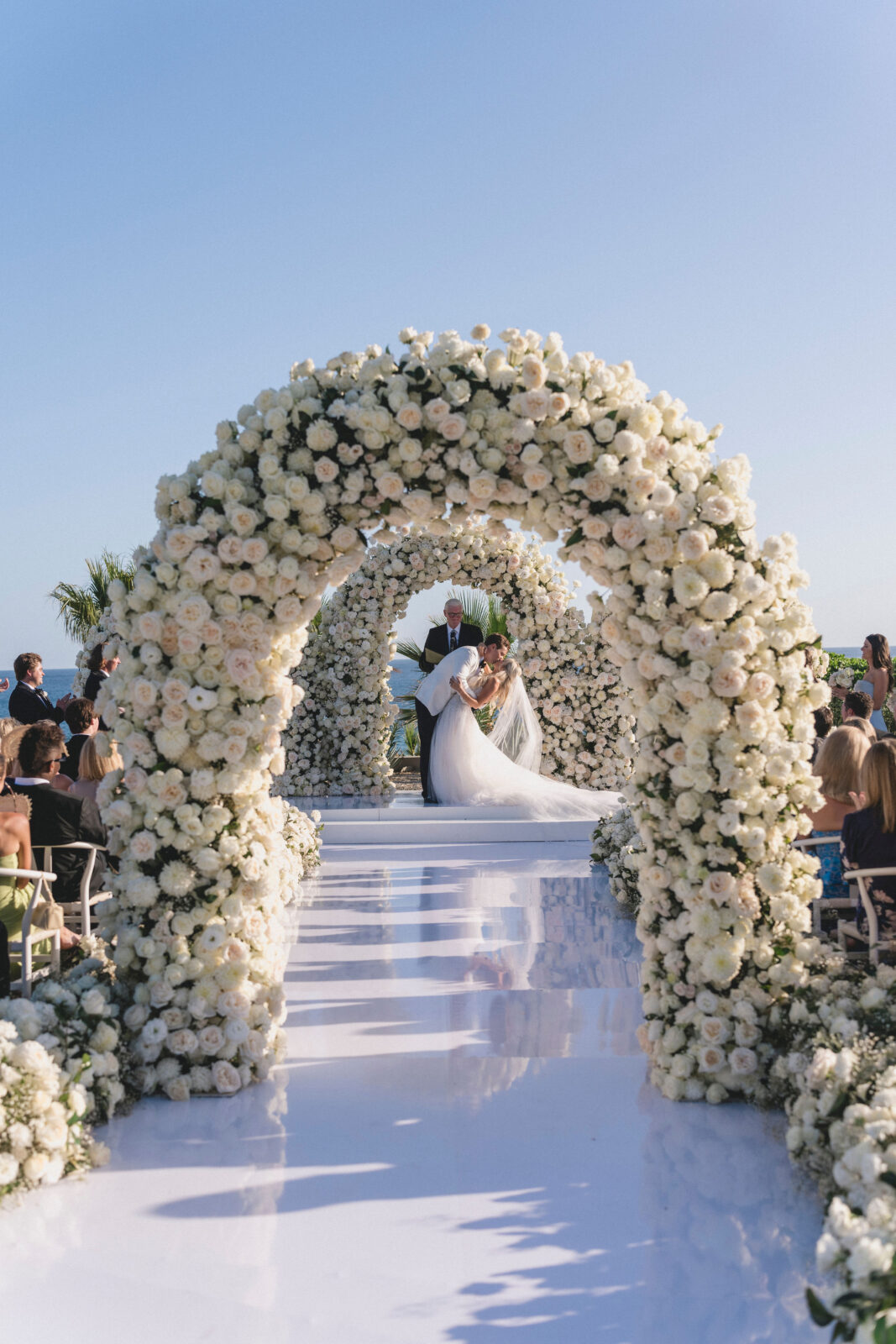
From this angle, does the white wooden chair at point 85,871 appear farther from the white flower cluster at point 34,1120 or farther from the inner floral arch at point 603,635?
the white flower cluster at point 34,1120

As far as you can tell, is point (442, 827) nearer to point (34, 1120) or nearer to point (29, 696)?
point (29, 696)

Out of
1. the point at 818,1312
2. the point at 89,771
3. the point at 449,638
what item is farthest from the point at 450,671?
the point at 818,1312

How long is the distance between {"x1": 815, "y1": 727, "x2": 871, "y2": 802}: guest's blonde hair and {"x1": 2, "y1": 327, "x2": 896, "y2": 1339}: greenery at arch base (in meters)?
0.97

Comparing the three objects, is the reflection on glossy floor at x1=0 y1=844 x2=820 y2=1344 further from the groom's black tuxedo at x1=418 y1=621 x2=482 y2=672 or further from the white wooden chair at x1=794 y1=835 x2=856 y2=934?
the groom's black tuxedo at x1=418 y1=621 x2=482 y2=672

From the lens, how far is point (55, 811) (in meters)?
4.39

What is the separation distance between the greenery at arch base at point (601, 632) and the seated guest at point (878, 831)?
0.92 ft

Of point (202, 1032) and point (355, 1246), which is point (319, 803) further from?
point (355, 1246)

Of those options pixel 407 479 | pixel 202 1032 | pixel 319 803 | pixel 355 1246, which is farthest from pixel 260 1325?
pixel 319 803

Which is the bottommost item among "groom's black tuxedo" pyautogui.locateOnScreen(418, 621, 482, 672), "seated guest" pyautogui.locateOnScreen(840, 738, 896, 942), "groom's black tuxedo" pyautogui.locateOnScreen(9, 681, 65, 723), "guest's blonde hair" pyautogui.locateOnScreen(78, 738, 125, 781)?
"seated guest" pyautogui.locateOnScreen(840, 738, 896, 942)

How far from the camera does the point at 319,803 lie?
1098cm

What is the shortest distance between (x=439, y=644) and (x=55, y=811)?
7.01 meters

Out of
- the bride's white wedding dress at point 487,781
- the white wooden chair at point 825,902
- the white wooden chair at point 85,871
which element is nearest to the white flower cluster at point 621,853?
the white wooden chair at point 825,902

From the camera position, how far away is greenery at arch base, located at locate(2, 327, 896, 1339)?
11.6ft

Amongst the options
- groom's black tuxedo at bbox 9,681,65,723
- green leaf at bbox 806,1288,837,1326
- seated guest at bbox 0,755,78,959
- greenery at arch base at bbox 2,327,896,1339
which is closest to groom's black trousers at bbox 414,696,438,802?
groom's black tuxedo at bbox 9,681,65,723
